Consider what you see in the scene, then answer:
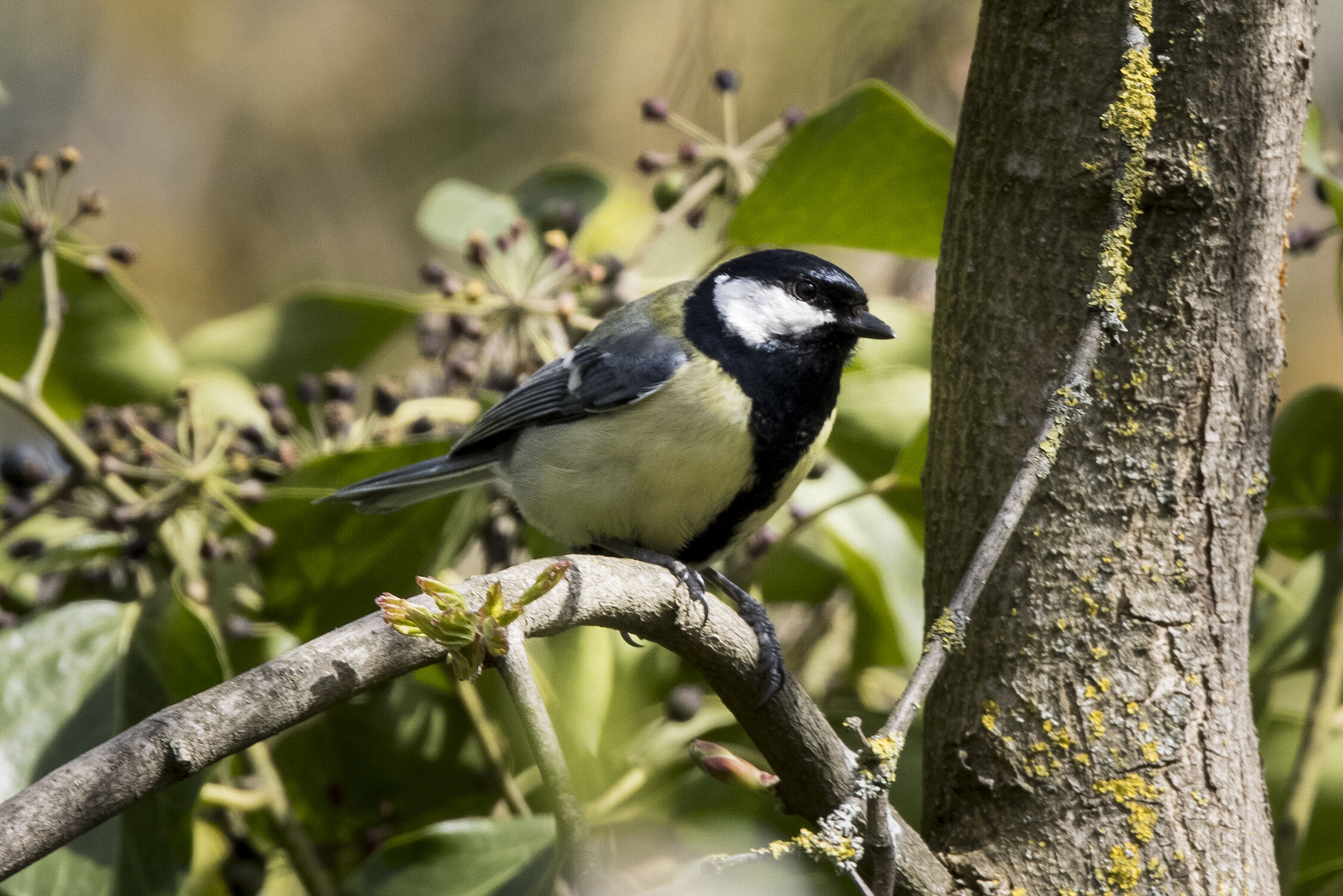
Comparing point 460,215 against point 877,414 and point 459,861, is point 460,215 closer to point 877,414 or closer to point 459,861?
point 877,414

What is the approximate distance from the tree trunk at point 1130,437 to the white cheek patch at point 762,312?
34 cm

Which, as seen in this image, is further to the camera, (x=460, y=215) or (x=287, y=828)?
(x=460, y=215)

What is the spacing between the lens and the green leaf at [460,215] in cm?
171

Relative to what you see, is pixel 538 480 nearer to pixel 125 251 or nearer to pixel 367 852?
pixel 367 852

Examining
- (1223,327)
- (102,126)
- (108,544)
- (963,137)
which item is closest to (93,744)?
(108,544)

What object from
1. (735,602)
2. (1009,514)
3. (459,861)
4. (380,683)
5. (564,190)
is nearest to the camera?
(380,683)

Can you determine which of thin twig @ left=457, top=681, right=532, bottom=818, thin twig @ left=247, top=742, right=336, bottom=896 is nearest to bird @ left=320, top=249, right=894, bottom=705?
thin twig @ left=457, top=681, right=532, bottom=818

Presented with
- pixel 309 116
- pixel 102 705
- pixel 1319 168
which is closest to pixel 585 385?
pixel 102 705

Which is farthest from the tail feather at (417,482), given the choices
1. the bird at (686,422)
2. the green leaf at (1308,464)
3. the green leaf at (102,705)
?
the green leaf at (1308,464)

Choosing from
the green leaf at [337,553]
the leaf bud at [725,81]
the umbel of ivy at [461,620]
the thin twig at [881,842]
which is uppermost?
the leaf bud at [725,81]

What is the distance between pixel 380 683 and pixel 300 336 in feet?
3.26

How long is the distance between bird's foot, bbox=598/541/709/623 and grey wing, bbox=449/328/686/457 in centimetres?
17

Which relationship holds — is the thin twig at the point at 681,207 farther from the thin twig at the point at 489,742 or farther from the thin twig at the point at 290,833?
the thin twig at the point at 290,833

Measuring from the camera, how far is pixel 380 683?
31.6 inches
